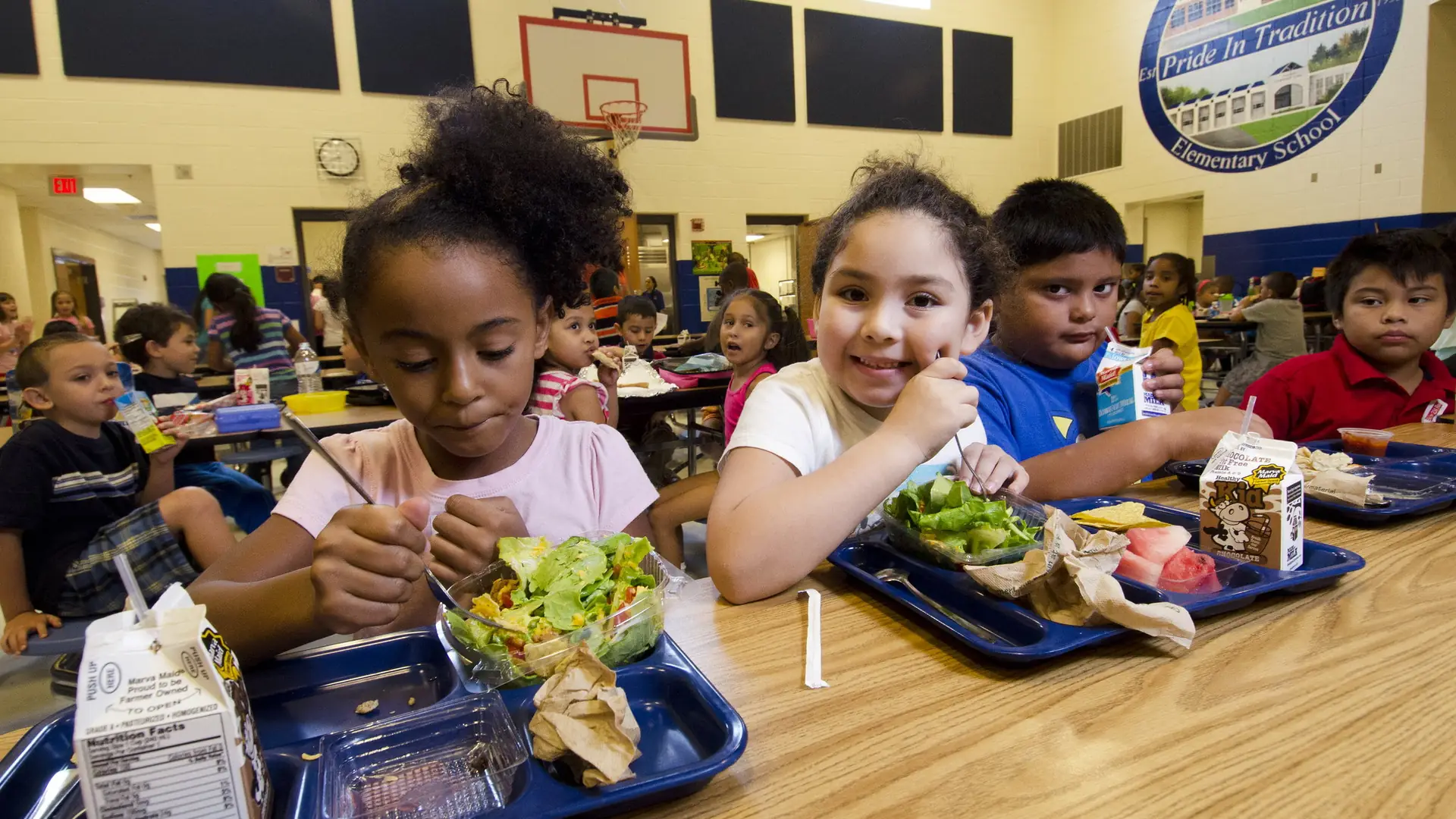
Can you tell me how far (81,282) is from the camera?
476 inches

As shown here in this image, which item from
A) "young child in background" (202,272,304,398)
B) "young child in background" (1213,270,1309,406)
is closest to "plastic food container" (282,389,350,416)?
"young child in background" (202,272,304,398)

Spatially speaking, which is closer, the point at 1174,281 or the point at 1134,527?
the point at 1134,527

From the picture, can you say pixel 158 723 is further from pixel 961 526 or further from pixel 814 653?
pixel 961 526

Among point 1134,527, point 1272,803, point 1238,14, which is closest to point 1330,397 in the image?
point 1134,527

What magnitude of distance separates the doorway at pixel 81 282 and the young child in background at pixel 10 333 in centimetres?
456

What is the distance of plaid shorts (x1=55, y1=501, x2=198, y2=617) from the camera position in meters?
2.08

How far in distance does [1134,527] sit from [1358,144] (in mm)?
9198

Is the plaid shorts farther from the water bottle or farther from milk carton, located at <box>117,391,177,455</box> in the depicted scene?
the water bottle

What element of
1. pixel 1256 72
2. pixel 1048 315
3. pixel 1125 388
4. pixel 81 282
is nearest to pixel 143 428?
pixel 1048 315

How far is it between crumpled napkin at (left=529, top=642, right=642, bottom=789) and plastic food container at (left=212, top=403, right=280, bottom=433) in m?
A: 2.85

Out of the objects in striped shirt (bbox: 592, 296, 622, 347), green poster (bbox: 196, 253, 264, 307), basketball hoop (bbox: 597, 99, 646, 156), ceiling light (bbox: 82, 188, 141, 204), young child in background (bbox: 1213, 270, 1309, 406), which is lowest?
young child in background (bbox: 1213, 270, 1309, 406)

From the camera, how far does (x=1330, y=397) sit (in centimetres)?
214

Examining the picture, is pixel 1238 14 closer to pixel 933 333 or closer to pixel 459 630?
pixel 933 333

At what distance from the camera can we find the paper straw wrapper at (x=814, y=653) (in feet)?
2.48
